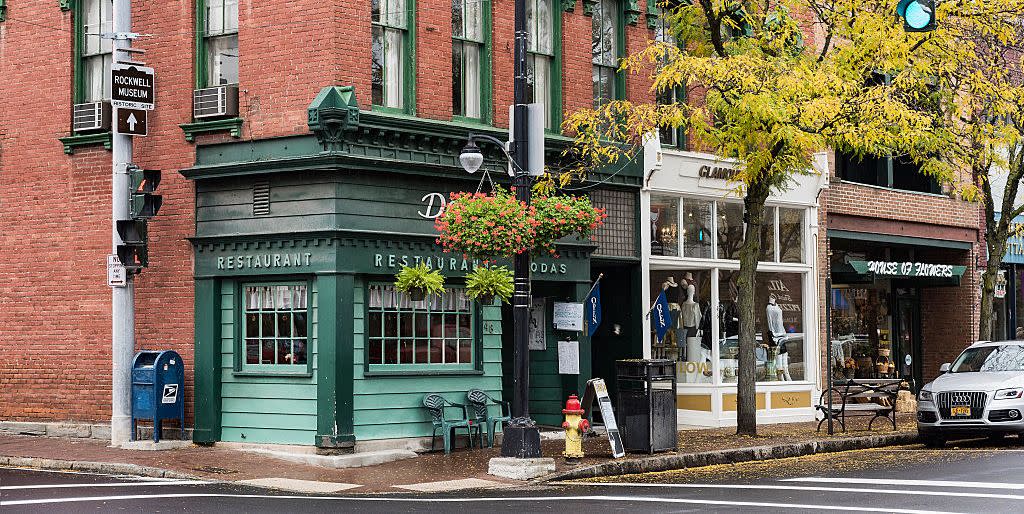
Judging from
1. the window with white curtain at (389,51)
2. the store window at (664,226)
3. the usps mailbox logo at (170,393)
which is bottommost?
the usps mailbox logo at (170,393)

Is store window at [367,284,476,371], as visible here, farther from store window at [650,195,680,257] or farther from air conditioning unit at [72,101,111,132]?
air conditioning unit at [72,101,111,132]

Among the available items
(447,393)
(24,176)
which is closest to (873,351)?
(447,393)

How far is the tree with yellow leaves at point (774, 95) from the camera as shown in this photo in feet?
62.5

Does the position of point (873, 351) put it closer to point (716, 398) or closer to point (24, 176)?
point (716, 398)

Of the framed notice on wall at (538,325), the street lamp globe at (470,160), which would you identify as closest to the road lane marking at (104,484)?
the street lamp globe at (470,160)

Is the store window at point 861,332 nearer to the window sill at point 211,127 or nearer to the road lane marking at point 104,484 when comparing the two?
the window sill at point 211,127

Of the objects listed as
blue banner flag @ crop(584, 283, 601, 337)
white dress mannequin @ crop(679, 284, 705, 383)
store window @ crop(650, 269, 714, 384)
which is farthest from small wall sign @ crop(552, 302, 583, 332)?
white dress mannequin @ crop(679, 284, 705, 383)

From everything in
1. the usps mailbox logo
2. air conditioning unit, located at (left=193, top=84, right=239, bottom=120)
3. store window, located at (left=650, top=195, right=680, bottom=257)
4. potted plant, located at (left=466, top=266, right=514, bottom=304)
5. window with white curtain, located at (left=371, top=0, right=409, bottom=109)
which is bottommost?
the usps mailbox logo

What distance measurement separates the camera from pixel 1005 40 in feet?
74.0

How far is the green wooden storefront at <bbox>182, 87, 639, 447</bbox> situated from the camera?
18.0 metres

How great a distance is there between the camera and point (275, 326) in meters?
18.9

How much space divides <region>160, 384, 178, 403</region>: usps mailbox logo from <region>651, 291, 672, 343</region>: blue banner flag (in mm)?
8129

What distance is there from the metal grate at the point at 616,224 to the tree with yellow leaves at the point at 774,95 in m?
0.67

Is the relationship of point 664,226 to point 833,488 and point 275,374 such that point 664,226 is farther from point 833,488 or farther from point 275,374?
point 833,488
